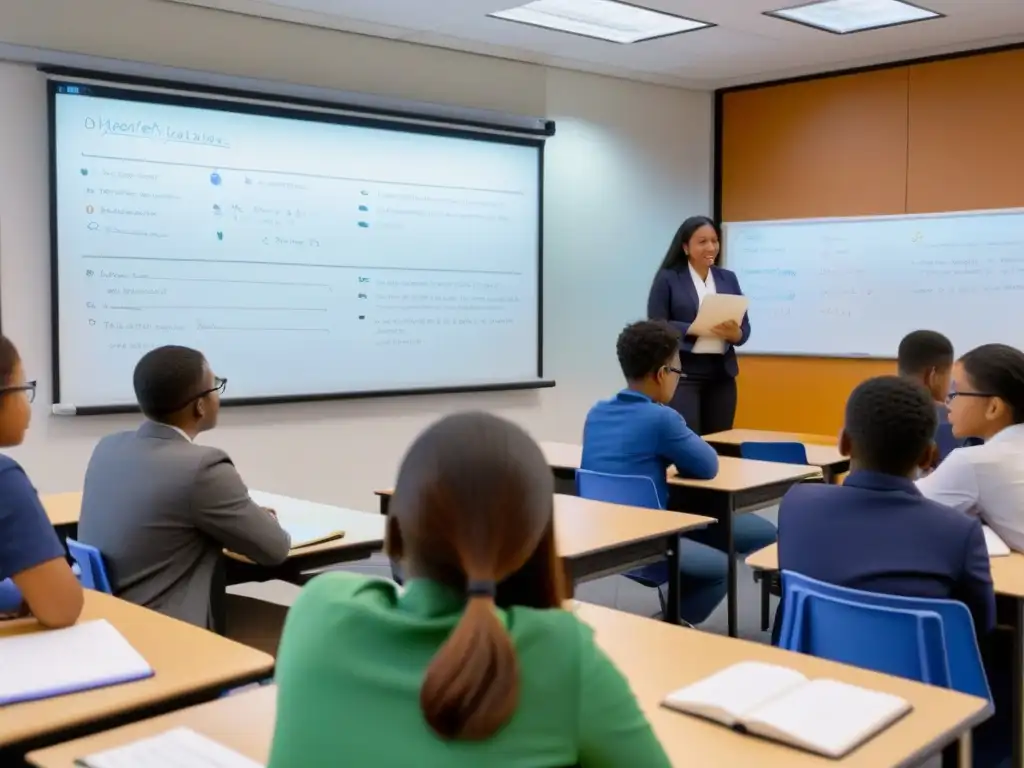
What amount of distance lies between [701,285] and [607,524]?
2.69 metres

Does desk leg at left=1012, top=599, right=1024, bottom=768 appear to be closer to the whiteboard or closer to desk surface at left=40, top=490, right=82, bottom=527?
desk surface at left=40, top=490, right=82, bottom=527

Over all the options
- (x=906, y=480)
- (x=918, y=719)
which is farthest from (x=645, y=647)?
(x=906, y=480)

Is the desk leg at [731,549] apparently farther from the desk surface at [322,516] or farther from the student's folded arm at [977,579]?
the student's folded arm at [977,579]

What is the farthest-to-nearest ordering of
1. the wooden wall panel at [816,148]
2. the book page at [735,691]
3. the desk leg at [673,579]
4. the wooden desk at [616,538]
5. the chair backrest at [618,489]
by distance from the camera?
the wooden wall panel at [816,148], the chair backrest at [618,489], the desk leg at [673,579], the wooden desk at [616,538], the book page at [735,691]

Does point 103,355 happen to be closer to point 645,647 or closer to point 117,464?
point 117,464

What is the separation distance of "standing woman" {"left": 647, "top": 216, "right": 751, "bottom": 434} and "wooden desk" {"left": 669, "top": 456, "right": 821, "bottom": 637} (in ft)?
4.79

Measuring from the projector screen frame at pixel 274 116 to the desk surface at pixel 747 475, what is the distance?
7.13ft

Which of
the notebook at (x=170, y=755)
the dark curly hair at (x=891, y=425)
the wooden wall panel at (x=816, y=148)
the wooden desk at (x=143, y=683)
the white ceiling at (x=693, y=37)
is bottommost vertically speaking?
the notebook at (x=170, y=755)

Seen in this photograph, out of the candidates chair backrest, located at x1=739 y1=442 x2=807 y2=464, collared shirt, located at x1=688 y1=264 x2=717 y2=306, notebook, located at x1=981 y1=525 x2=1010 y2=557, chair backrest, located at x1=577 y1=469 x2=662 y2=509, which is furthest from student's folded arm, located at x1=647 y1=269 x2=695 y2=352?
notebook, located at x1=981 y1=525 x2=1010 y2=557

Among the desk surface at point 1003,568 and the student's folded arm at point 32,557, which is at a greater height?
the student's folded arm at point 32,557

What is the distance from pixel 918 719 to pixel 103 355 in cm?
397

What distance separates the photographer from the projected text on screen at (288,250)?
15.2 ft

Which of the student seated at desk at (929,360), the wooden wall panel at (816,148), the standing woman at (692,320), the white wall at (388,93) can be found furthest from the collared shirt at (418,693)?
the wooden wall panel at (816,148)

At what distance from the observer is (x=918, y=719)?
5.24 feet
